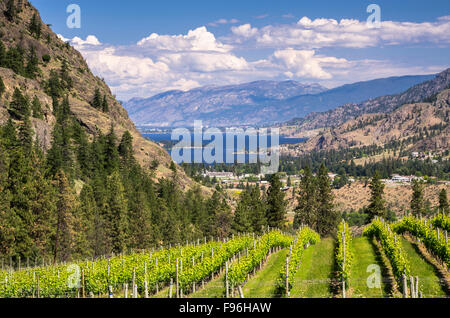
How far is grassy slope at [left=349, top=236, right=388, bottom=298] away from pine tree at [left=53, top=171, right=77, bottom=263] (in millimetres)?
43310

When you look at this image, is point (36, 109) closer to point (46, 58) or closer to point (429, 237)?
point (46, 58)

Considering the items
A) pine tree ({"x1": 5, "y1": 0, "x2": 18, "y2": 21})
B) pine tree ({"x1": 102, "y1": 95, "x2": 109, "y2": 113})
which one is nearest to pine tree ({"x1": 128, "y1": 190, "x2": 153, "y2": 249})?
pine tree ({"x1": 102, "y1": 95, "x2": 109, "y2": 113})

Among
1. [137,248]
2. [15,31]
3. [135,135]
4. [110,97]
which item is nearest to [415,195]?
[137,248]

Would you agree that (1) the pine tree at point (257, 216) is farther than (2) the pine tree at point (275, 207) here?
Yes

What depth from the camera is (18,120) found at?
338 ft

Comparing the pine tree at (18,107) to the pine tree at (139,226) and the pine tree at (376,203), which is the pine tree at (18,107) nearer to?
the pine tree at (139,226)

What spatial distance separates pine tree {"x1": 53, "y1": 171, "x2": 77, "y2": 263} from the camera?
67312mm

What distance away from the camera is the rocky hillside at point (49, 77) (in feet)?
390

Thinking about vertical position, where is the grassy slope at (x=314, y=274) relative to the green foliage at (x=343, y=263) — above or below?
below

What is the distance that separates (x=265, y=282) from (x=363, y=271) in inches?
319

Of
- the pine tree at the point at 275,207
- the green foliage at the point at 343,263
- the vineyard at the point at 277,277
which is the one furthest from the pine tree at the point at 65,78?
the green foliage at the point at 343,263

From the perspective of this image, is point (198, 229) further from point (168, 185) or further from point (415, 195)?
point (415, 195)

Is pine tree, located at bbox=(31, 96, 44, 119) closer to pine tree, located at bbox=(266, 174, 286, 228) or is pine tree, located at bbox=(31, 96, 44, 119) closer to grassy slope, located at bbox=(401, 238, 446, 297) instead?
pine tree, located at bbox=(266, 174, 286, 228)

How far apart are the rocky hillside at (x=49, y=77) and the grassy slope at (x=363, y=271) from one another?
3229 inches
